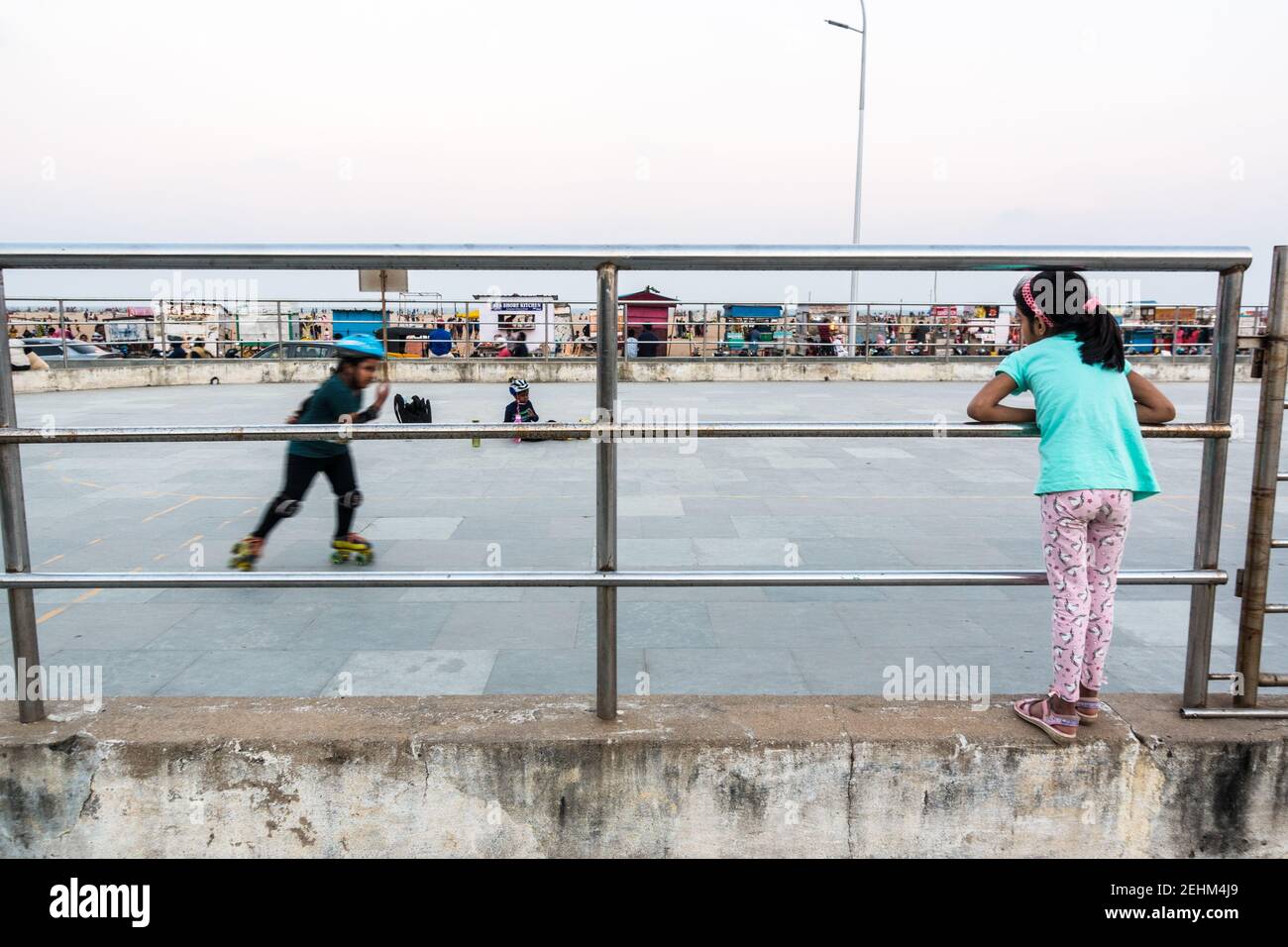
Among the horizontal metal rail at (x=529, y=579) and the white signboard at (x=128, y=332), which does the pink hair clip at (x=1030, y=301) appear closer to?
the horizontal metal rail at (x=529, y=579)

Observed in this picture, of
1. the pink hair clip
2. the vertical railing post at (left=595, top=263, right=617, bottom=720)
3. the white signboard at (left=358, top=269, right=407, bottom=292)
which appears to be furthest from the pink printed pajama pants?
the white signboard at (left=358, top=269, right=407, bottom=292)

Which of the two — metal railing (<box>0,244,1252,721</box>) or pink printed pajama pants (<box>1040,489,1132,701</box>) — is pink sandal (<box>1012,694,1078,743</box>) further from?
metal railing (<box>0,244,1252,721</box>)

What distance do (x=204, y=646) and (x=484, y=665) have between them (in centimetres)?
139

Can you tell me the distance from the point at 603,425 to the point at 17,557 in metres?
1.62

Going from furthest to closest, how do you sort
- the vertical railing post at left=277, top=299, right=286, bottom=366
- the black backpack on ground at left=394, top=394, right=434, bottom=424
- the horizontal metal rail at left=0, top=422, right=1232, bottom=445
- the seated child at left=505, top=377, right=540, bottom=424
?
the vertical railing post at left=277, top=299, right=286, bottom=366 < the black backpack on ground at left=394, top=394, right=434, bottom=424 < the seated child at left=505, top=377, right=540, bottom=424 < the horizontal metal rail at left=0, top=422, right=1232, bottom=445

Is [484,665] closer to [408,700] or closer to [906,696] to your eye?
[408,700]

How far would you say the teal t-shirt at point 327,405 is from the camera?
17.6 feet

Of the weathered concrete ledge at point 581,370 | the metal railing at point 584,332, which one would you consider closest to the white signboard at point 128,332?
the metal railing at point 584,332

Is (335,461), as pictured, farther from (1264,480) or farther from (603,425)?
(1264,480)

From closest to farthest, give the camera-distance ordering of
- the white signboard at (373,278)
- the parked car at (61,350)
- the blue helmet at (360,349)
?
1. the white signboard at (373,278)
2. the blue helmet at (360,349)
3. the parked car at (61,350)

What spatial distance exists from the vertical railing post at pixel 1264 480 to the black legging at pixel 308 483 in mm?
4681

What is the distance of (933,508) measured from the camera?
7.67 metres

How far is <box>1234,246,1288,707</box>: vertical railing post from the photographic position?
235 cm

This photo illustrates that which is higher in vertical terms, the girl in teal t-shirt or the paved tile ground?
the girl in teal t-shirt
